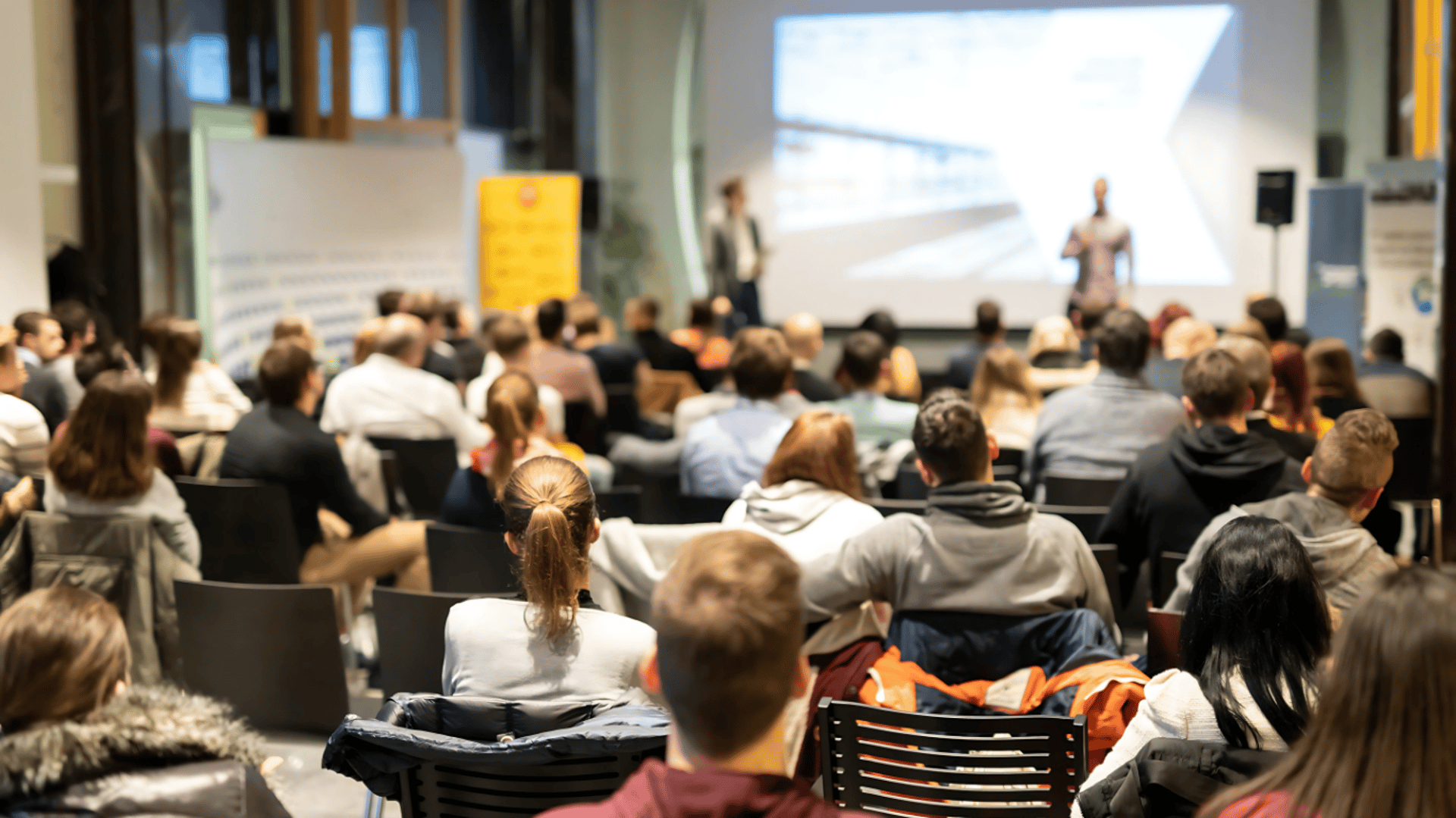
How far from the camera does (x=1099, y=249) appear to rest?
9906 mm

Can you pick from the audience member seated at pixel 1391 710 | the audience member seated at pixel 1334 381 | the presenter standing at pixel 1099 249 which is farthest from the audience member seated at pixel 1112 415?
the presenter standing at pixel 1099 249

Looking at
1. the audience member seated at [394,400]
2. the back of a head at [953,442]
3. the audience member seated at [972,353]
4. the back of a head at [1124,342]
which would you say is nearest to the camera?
the back of a head at [953,442]

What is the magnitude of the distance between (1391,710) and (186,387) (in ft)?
16.1

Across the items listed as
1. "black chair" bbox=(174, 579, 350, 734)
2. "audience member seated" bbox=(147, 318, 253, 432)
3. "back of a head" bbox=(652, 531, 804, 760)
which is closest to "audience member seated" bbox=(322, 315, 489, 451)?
"audience member seated" bbox=(147, 318, 253, 432)

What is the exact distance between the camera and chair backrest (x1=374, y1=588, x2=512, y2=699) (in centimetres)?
305

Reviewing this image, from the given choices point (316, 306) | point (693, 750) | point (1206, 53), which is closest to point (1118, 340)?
point (693, 750)

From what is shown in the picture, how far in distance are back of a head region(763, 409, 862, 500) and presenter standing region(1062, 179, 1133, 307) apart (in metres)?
6.81

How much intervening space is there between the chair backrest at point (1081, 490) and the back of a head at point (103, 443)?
110 inches

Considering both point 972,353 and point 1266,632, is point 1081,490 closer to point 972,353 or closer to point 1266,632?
point 1266,632

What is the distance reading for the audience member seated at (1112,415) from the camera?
4699mm

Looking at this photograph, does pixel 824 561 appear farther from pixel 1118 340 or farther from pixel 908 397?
pixel 908 397

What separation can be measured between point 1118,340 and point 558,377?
287 centimetres

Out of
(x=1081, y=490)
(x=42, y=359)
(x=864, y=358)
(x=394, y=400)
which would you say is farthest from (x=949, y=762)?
(x=42, y=359)

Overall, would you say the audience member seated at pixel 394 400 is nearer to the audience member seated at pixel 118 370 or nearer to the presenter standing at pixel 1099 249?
the audience member seated at pixel 118 370
